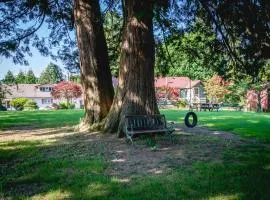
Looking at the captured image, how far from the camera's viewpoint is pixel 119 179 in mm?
6895

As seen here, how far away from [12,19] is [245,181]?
16.2 m

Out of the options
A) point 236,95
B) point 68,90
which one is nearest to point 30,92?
point 68,90

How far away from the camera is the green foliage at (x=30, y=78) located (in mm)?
130250

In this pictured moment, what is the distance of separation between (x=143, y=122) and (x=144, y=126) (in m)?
0.20

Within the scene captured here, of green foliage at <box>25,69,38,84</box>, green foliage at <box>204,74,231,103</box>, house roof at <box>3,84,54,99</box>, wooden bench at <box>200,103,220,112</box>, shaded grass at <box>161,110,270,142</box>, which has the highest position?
green foliage at <box>25,69,38,84</box>

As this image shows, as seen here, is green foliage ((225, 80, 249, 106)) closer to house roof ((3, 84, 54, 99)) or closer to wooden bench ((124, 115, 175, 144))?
wooden bench ((124, 115, 175, 144))

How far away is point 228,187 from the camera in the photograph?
20.5 ft

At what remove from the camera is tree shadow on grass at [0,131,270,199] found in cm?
597

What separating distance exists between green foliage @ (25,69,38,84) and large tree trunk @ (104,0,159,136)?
122m

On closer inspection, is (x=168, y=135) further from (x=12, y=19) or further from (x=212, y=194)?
(x=12, y=19)

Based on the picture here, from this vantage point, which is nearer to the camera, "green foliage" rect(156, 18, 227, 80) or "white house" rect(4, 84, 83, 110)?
"green foliage" rect(156, 18, 227, 80)

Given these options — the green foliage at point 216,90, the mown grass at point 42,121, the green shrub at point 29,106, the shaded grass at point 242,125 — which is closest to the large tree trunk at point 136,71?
the shaded grass at point 242,125

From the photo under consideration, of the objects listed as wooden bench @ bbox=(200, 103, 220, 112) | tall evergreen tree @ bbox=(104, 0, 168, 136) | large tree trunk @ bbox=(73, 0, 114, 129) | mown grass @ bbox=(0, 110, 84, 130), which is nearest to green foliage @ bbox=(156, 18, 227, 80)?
tall evergreen tree @ bbox=(104, 0, 168, 136)

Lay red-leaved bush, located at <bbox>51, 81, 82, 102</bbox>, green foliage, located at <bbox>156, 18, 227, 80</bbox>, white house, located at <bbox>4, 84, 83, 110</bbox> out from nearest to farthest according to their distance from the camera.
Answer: green foliage, located at <bbox>156, 18, 227, 80</bbox>, red-leaved bush, located at <bbox>51, 81, 82, 102</bbox>, white house, located at <bbox>4, 84, 83, 110</bbox>
